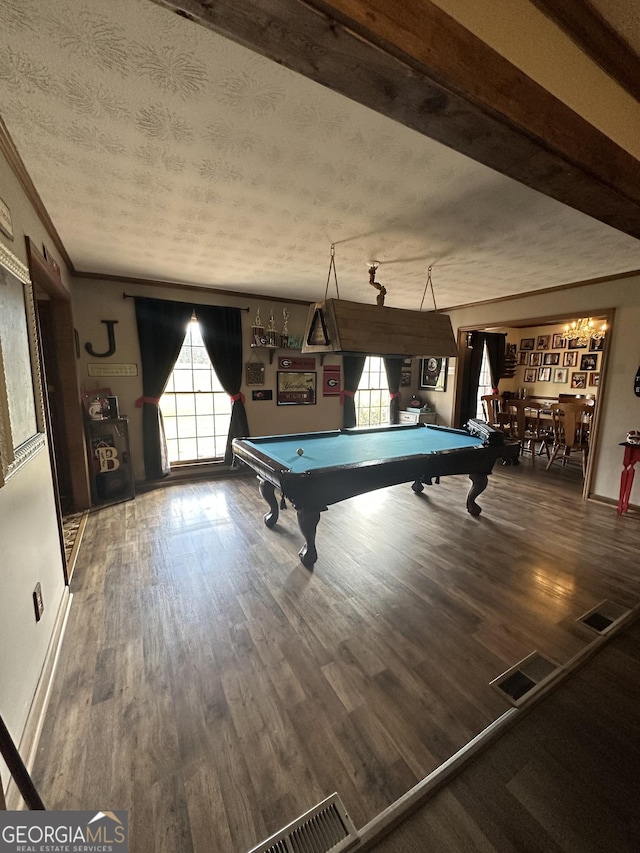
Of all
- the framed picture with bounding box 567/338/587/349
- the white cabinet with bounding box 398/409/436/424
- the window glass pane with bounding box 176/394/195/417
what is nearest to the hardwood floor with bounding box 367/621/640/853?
the window glass pane with bounding box 176/394/195/417

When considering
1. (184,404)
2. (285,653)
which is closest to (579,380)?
(184,404)

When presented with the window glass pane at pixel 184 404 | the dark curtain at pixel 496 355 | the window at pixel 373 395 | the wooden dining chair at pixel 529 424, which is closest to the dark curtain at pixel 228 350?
the window glass pane at pixel 184 404

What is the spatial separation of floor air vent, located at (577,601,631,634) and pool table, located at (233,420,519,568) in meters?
1.33

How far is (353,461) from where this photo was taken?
9.12 feet

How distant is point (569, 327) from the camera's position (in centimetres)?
625

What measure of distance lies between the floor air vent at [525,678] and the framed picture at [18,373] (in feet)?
7.32

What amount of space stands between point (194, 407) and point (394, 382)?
11.6 ft

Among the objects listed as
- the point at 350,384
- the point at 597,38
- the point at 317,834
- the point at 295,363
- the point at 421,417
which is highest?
the point at 597,38

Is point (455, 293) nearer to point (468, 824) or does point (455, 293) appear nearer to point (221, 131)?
point (221, 131)

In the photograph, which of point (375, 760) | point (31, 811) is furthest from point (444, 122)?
point (31, 811)

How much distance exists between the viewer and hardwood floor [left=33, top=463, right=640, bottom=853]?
3.95ft

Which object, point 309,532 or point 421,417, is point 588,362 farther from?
point 309,532

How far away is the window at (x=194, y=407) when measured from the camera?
456cm

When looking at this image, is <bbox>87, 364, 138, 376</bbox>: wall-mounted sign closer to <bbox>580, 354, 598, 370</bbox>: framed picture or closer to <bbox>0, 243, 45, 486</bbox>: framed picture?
<bbox>0, 243, 45, 486</bbox>: framed picture
